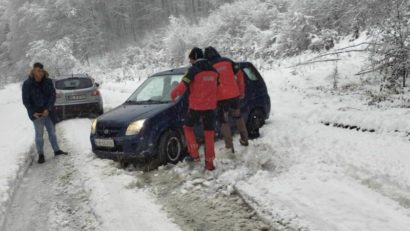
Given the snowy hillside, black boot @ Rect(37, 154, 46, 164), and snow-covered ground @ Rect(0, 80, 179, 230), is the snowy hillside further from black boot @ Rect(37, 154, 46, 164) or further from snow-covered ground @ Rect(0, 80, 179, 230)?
black boot @ Rect(37, 154, 46, 164)

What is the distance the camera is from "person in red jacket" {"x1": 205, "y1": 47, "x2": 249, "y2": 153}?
7340mm

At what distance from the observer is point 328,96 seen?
39.1 ft

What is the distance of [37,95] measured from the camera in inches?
336

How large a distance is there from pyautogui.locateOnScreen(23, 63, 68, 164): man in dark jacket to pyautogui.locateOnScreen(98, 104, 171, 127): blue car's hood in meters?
1.58

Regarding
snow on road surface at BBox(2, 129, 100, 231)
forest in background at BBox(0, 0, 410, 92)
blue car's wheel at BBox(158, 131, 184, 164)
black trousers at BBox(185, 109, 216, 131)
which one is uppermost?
forest in background at BBox(0, 0, 410, 92)

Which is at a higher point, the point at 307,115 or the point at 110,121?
the point at 110,121

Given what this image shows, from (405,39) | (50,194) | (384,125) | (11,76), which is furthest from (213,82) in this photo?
(11,76)

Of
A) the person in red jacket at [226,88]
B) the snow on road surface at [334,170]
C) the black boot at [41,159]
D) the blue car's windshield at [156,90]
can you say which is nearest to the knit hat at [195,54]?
the person in red jacket at [226,88]

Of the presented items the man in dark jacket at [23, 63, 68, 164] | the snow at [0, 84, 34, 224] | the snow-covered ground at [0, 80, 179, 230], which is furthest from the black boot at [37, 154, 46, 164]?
the snow at [0, 84, 34, 224]

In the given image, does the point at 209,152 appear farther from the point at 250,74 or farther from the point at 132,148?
the point at 250,74

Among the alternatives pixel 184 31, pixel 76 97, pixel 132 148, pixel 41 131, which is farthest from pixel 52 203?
pixel 184 31

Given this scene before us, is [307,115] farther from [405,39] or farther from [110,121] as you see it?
[110,121]

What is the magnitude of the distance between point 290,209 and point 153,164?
294cm

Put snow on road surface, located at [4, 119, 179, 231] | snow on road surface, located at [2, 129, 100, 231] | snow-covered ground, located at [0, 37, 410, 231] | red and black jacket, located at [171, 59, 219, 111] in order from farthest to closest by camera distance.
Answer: red and black jacket, located at [171, 59, 219, 111], snow on road surface, located at [2, 129, 100, 231], snow on road surface, located at [4, 119, 179, 231], snow-covered ground, located at [0, 37, 410, 231]
